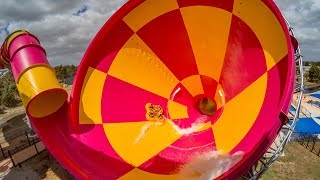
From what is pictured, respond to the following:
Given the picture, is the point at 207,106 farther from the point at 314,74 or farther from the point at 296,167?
the point at 314,74


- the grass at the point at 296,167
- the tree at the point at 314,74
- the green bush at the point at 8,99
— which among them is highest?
the green bush at the point at 8,99

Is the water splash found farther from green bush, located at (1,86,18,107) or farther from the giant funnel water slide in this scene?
green bush, located at (1,86,18,107)

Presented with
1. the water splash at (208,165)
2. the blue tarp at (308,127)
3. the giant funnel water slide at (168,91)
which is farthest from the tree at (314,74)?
the water splash at (208,165)

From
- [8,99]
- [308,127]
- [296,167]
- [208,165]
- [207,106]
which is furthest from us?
[8,99]

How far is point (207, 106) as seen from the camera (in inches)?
328

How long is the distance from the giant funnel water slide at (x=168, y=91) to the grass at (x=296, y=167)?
4863 mm

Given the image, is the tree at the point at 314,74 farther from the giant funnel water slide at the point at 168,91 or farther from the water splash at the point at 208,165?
the water splash at the point at 208,165

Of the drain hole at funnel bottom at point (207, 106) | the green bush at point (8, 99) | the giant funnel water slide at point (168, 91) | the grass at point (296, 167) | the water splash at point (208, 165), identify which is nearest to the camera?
the water splash at point (208, 165)

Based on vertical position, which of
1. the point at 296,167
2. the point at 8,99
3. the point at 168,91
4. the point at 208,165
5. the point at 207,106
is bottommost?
the point at 296,167

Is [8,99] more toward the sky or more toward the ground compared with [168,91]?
more toward the sky

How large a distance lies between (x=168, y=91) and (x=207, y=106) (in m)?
1.24

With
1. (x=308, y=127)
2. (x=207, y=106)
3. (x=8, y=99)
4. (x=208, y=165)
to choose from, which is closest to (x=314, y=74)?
(x=308, y=127)

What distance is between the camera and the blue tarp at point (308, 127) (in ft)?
52.5

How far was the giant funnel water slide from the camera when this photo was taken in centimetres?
661
